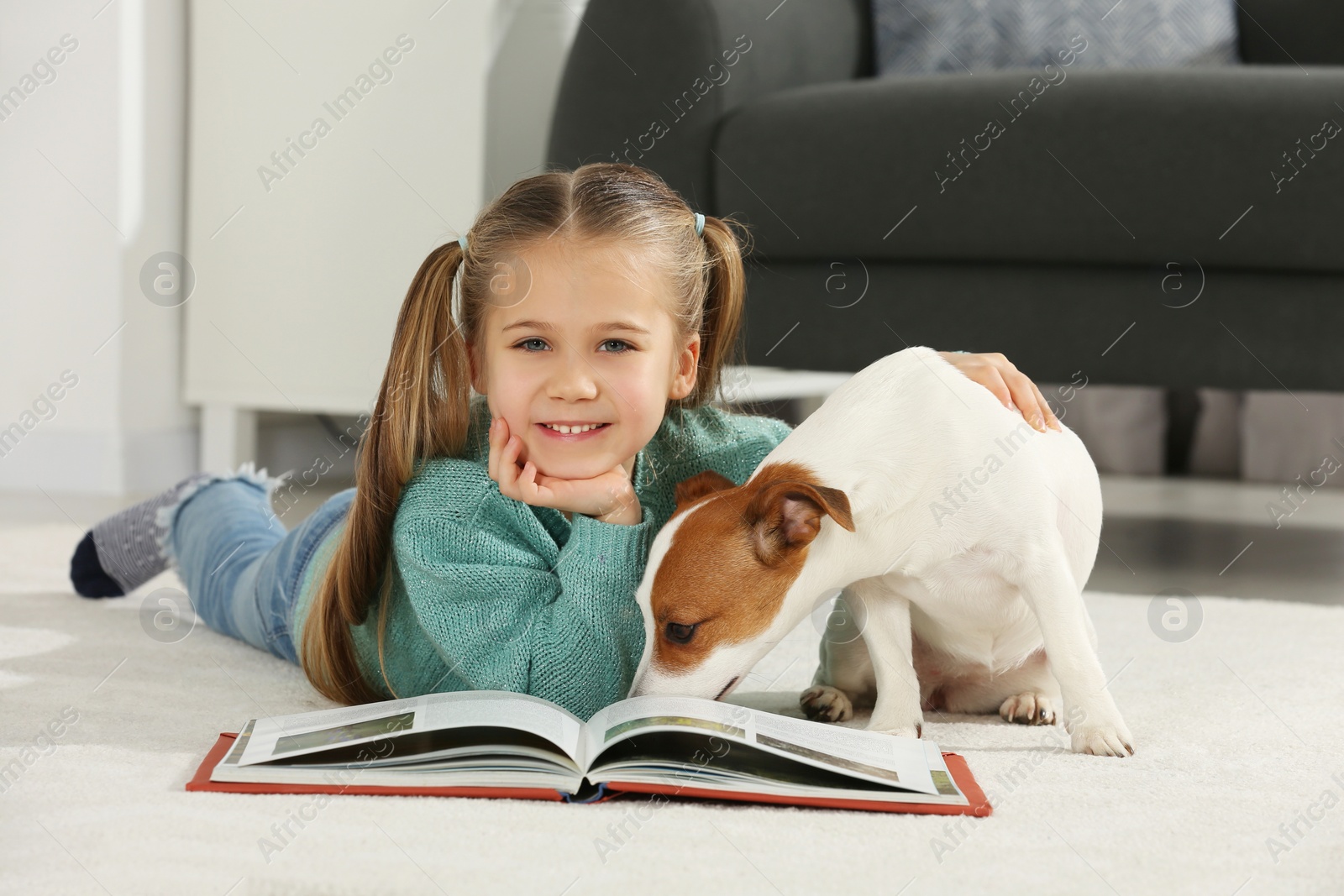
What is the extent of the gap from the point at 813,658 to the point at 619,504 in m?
0.46

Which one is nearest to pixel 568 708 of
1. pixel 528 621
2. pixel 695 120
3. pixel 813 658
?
pixel 528 621

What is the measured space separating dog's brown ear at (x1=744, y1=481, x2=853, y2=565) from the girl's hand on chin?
0.23 m

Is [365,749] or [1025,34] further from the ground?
[1025,34]

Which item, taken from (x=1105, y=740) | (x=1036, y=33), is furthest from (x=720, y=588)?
(x=1036, y=33)

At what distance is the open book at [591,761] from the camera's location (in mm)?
892

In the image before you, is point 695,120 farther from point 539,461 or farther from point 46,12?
point 46,12

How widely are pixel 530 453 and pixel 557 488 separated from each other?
0.05 m

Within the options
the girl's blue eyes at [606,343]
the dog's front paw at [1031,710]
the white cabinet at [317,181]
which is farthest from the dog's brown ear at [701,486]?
the white cabinet at [317,181]

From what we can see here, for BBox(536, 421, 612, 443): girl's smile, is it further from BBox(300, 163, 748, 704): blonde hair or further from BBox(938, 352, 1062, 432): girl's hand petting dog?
BBox(938, 352, 1062, 432): girl's hand petting dog

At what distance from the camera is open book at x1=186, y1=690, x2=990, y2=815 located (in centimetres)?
89

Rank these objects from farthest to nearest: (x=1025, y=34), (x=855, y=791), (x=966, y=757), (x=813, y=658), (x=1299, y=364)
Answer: (x=1025, y=34)
(x=1299, y=364)
(x=813, y=658)
(x=966, y=757)
(x=855, y=791)

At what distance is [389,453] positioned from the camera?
50.5 inches

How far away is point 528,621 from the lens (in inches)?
47.0

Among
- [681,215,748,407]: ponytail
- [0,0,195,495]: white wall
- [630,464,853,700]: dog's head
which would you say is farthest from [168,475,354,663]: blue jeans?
[0,0,195,495]: white wall
